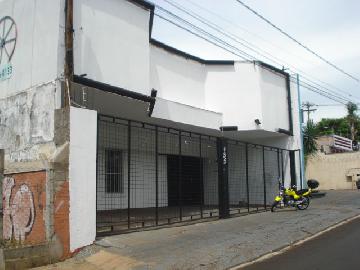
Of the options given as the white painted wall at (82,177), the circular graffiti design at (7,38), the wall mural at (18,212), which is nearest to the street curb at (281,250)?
the white painted wall at (82,177)

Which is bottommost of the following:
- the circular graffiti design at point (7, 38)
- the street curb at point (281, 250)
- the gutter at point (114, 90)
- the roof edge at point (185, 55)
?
Answer: the street curb at point (281, 250)

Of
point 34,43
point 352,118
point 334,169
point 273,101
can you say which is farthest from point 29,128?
point 352,118

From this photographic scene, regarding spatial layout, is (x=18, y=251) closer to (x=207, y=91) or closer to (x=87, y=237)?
(x=87, y=237)

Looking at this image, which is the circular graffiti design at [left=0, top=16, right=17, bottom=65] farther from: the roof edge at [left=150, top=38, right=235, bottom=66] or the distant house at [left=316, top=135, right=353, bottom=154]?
the distant house at [left=316, top=135, right=353, bottom=154]

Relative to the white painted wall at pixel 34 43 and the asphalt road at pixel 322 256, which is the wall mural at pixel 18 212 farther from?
the asphalt road at pixel 322 256

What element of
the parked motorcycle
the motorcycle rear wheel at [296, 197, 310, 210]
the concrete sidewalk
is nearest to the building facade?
the concrete sidewalk

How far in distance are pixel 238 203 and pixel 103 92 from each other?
36.1ft

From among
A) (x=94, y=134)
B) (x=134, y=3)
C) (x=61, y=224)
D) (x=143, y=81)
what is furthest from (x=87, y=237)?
(x=134, y=3)

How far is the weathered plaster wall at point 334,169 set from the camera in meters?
31.3

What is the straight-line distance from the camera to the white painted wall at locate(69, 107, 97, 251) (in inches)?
383

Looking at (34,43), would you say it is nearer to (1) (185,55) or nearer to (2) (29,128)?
(2) (29,128)

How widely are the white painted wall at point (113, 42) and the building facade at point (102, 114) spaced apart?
0.10 feet

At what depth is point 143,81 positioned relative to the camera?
12852 mm

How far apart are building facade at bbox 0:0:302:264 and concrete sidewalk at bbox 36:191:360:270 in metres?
0.72
